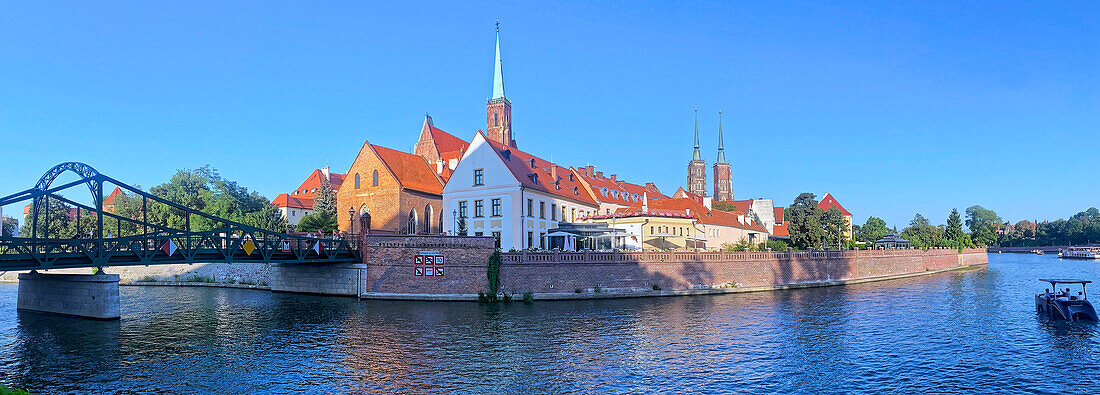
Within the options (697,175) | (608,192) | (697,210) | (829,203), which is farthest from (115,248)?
(697,175)

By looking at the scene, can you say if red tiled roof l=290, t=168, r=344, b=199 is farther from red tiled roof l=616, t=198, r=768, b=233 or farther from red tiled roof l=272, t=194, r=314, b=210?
red tiled roof l=616, t=198, r=768, b=233

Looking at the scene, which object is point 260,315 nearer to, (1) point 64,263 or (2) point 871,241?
(1) point 64,263

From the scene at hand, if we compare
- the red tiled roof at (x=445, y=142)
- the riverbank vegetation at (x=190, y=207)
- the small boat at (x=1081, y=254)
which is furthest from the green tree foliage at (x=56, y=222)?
the small boat at (x=1081, y=254)

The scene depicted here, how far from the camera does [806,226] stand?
7038 cm

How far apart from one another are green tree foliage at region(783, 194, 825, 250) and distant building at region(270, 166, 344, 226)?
61231 millimetres

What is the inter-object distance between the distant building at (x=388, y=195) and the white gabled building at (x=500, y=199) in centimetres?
506

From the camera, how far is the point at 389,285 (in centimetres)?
4391

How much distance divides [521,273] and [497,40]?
6186cm

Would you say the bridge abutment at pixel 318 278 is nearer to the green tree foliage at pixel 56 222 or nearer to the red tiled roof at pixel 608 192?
the red tiled roof at pixel 608 192

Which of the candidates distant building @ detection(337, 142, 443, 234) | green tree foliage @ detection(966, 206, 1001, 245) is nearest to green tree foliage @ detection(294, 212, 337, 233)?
distant building @ detection(337, 142, 443, 234)

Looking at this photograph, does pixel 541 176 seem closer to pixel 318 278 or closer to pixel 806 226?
pixel 318 278

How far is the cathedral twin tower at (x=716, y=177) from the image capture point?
16188 centimetres

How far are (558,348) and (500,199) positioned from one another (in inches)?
1084

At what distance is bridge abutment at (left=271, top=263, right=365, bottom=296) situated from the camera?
149 ft
